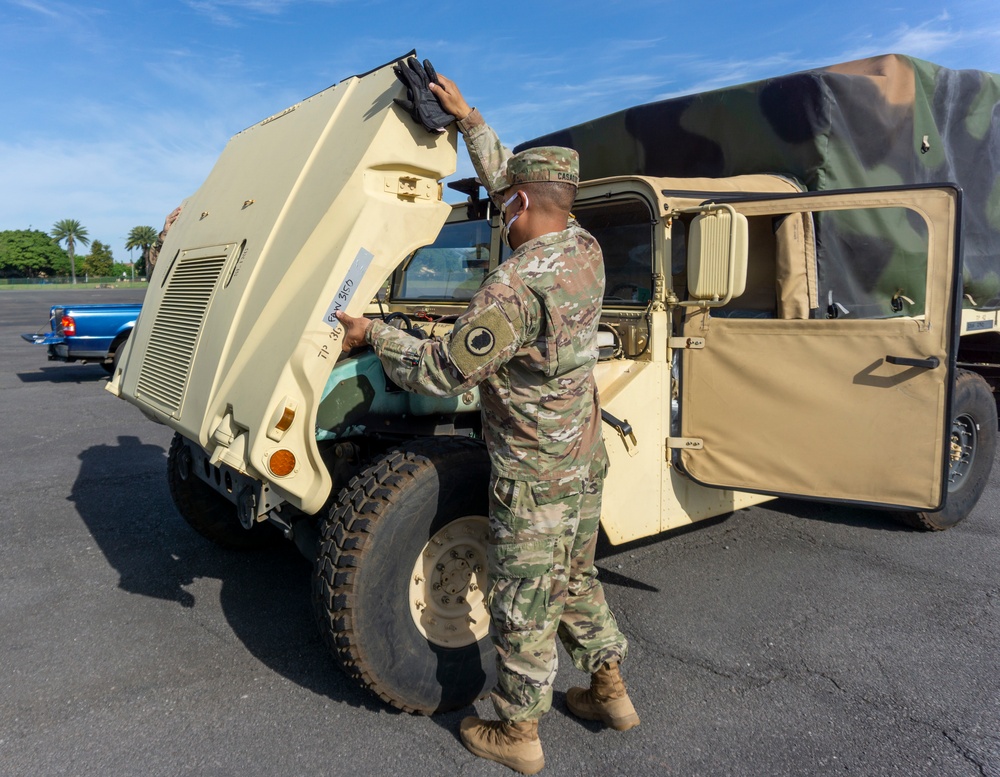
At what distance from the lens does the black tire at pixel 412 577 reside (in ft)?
7.96

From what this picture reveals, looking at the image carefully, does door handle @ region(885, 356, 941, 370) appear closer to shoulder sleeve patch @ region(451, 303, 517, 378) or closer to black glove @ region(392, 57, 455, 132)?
shoulder sleeve patch @ region(451, 303, 517, 378)

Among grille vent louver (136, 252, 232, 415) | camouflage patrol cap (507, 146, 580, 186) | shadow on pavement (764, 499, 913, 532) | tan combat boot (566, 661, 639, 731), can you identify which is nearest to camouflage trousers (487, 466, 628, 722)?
tan combat boot (566, 661, 639, 731)

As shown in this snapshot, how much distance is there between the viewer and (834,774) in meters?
2.37

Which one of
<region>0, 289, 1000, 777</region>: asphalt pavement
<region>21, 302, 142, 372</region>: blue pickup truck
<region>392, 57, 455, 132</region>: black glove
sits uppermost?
<region>392, 57, 455, 132</region>: black glove

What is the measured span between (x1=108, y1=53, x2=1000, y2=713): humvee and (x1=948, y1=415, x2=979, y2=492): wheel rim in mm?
1089

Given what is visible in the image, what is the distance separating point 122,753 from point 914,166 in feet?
15.4

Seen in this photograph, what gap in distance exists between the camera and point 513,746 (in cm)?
237

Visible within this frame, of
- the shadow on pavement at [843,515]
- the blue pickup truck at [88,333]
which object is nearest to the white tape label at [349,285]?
the shadow on pavement at [843,515]

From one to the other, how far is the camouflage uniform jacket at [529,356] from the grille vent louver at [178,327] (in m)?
0.96

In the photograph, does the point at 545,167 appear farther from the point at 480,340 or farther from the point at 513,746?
the point at 513,746

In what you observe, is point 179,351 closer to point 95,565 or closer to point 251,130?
point 251,130

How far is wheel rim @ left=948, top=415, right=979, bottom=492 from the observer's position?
4.45 metres

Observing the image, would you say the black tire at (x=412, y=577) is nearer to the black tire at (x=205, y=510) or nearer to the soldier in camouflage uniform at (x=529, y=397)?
the soldier in camouflage uniform at (x=529, y=397)

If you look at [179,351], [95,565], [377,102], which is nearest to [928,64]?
[377,102]
